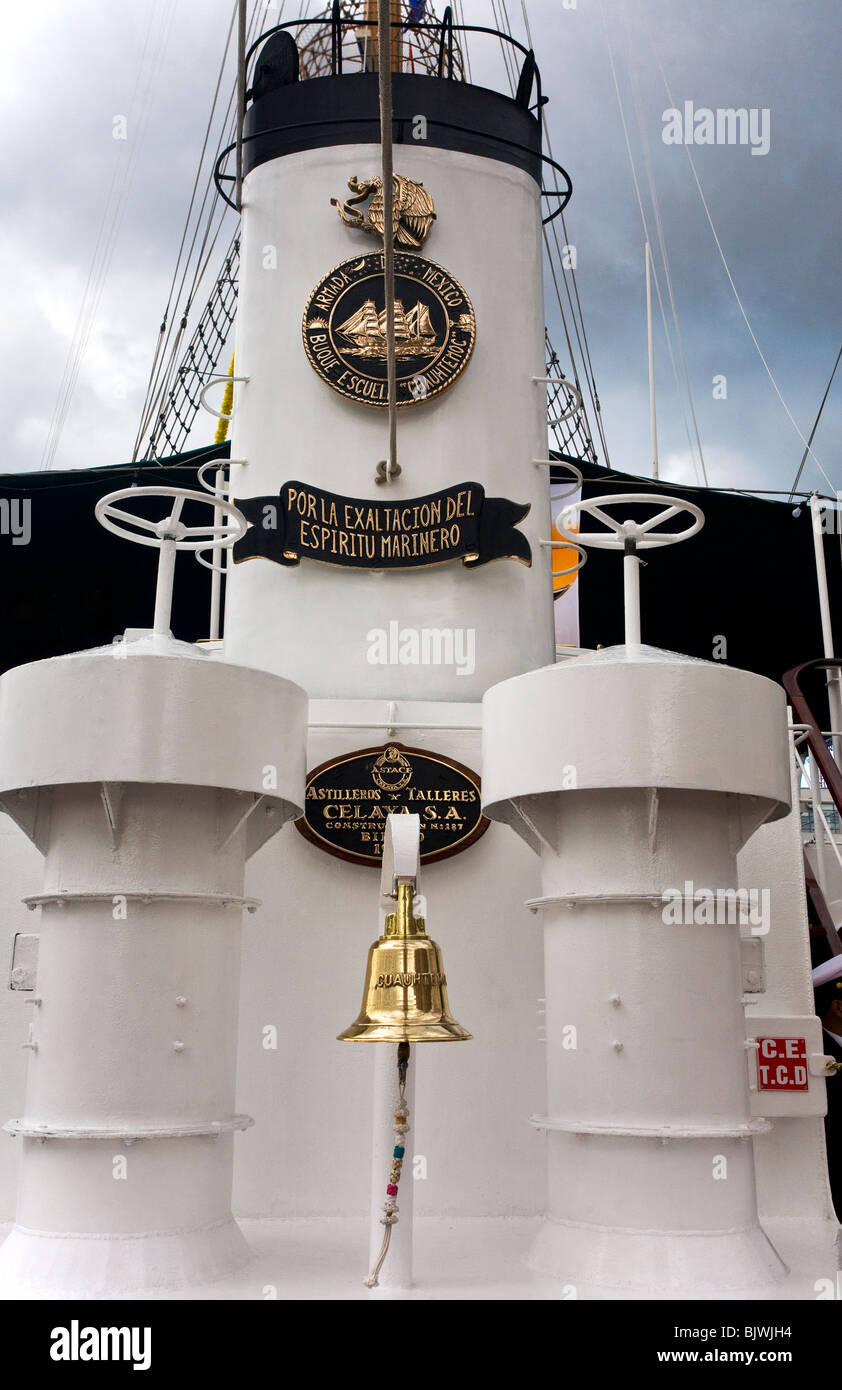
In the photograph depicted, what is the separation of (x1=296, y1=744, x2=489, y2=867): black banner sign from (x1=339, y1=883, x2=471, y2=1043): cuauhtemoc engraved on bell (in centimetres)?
209

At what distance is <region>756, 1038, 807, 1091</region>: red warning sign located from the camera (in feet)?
24.2

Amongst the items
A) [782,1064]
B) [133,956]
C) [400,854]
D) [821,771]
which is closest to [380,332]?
[400,854]

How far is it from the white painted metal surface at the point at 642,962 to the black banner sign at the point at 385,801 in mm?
1348

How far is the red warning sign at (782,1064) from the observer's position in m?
7.39

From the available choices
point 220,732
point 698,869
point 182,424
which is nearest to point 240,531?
point 220,732

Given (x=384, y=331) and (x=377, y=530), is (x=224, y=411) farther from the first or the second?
(x=377, y=530)

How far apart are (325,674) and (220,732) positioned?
252 cm

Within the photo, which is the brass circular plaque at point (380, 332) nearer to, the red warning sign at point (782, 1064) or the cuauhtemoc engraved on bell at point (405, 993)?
the cuauhtemoc engraved on bell at point (405, 993)

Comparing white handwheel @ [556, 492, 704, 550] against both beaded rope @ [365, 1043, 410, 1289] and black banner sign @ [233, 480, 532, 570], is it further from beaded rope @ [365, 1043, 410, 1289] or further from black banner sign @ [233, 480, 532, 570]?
beaded rope @ [365, 1043, 410, 1289]

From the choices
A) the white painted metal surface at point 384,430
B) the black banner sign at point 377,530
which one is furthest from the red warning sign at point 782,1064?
the black banner sign at point 377,530

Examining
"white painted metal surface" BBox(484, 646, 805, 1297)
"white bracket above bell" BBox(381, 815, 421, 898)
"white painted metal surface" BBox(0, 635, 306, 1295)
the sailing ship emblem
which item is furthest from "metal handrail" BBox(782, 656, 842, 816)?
"white painted metal surface" BBox(0, 635, 306, 1295)

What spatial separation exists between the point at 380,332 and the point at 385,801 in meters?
3.59

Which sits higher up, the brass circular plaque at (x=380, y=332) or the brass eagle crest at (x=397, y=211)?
the brass eagle crest at (x=397, y=211)
